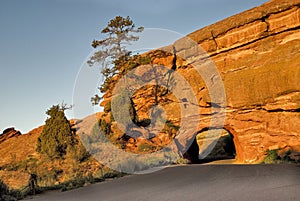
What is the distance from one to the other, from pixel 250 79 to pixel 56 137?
17.4 metres

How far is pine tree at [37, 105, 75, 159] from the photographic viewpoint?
25.0 m

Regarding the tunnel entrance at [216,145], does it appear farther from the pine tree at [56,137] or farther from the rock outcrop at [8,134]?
the rock outcrop at [8,134]

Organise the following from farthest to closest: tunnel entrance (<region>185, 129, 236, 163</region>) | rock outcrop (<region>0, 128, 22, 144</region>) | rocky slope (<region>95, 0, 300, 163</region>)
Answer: rock outcrop (<region>0, 128, 22, 144</region>) < tunnel entrance (<region>185, 129, 236, 163</region>) < rocky slope (<region>95, 0, 300, 163</region>)

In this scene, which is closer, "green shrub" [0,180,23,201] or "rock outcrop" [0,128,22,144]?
"green shrub" [0,180,23,201]

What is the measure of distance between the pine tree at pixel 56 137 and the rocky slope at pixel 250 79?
9.34 m

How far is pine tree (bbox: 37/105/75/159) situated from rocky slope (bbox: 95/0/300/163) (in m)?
9.34

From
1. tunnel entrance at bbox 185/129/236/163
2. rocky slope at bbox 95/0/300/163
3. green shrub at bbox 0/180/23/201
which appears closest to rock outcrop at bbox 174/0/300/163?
rocky slope at bbox 95/0/300/163

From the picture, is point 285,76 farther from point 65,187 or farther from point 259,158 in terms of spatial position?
point 65,187

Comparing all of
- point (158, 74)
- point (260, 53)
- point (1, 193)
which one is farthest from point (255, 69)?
point (1, 193)

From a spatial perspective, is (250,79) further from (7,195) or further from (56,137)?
(56,137)

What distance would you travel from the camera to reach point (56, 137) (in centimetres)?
2602

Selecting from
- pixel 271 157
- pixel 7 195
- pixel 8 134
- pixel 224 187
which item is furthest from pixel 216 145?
pixel 8 134

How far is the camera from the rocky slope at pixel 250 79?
48.6 ft

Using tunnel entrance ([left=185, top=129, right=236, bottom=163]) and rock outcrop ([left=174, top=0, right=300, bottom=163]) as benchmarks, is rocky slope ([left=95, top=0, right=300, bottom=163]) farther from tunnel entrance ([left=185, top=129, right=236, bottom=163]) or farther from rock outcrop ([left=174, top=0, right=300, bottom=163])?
tunnel entrance ([left=185, top=129, right=236, bottom=163])
